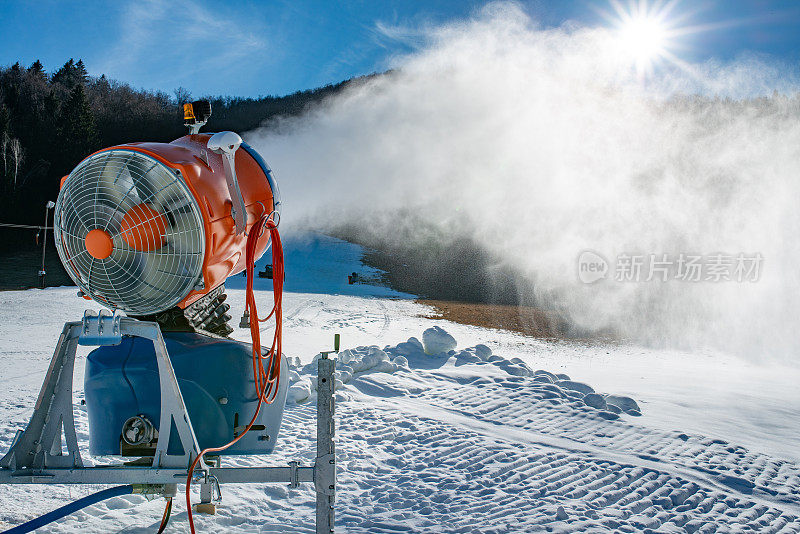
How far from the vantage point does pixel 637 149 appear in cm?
2172

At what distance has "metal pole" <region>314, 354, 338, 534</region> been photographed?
7.77 ft

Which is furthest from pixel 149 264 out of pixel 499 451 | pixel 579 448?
pixel 579 448

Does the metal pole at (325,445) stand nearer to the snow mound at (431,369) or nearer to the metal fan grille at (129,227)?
the metal fan grille at (129,227)

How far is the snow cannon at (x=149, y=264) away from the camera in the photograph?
241cm

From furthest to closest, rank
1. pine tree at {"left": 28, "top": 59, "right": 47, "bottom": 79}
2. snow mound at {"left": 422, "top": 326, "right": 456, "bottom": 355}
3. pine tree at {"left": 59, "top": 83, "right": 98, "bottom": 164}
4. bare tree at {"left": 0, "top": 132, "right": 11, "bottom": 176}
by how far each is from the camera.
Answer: pine tree at {"left": 28, "top": 59, "right": 47, "bottom": 79} → pine tree at {"left": 59, "top": 83, "right": 98, "bottom": 164} → bare tree at {"left": 0, "top": 132, "right": 11, "bottom": 176} → snow mound at {"left": 422, "top": 326, "right": 456, "bottom": 355}

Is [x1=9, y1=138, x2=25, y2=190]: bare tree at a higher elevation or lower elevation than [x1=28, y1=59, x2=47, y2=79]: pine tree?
lower

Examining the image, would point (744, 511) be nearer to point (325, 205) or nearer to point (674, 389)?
point (674, 389)

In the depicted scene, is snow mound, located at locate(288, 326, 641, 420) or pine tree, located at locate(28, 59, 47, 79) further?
pine tree, located at locate(28, 59, 47, 79)

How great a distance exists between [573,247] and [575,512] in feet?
54.5

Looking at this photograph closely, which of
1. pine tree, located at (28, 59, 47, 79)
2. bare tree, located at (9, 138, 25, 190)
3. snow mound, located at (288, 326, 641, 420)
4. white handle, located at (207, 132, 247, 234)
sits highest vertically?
pine tree, located at (28, 59, 47, 79)

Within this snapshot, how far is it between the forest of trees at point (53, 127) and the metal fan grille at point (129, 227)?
26262 millimetres

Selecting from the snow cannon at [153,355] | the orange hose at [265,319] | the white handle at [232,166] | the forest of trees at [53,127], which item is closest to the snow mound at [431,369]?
the orange hose at [265,319]

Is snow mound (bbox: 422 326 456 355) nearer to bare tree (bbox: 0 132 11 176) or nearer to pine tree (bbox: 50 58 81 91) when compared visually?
bare tree (bbox: 0 132 11 176)

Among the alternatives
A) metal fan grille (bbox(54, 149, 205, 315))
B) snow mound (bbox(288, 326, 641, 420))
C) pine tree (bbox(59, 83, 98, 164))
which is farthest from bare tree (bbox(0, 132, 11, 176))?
metal fan grille (bbox(54, 149, 205, 315))
